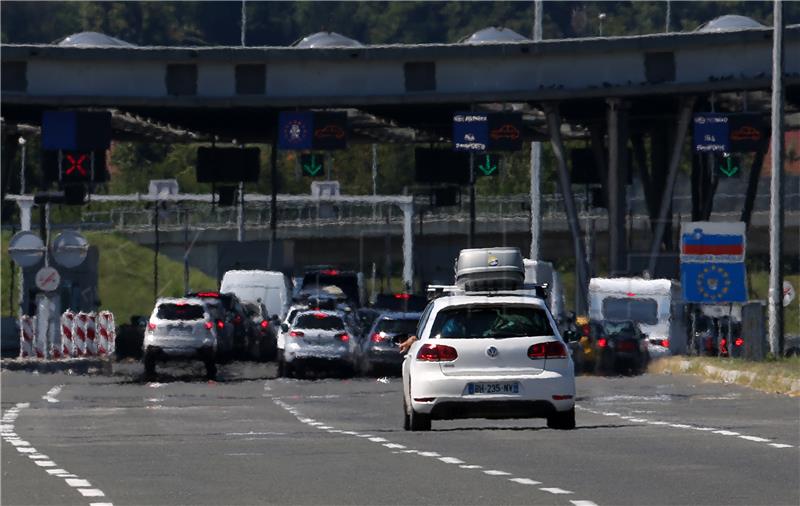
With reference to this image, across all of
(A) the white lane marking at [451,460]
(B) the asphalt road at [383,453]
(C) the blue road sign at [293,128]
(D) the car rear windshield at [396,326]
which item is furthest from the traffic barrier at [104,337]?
(A) the white lane marking at [451,460]

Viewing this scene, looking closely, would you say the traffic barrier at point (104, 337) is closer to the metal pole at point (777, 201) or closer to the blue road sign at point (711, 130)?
the blue road sign at point (711, 130)

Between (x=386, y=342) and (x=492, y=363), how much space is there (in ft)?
79.3

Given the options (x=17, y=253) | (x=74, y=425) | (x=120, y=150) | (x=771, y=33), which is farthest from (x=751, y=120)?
(x=120, y=150)

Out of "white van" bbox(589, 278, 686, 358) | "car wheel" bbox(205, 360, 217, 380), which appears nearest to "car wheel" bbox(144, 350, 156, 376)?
"car wheel" bbox(205, 360, 217, 380)

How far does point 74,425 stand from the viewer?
95.3ft

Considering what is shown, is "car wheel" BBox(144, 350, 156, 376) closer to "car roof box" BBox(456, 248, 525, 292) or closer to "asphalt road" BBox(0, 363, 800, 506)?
"car roof box" BBox(456, 248, 525, 292)

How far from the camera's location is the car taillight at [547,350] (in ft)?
83.4

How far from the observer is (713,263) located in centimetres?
4528

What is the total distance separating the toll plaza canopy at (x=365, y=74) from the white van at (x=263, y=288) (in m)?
5.29

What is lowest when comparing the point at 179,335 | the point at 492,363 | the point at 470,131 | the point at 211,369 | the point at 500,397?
the point at 211,369

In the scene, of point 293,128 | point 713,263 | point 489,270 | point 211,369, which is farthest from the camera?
point 293,128

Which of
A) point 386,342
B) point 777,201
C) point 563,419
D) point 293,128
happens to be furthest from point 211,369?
point 563,419

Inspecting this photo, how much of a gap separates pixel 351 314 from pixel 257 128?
22778 mm

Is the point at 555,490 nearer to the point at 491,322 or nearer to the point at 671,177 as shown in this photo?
the point at 491,322
